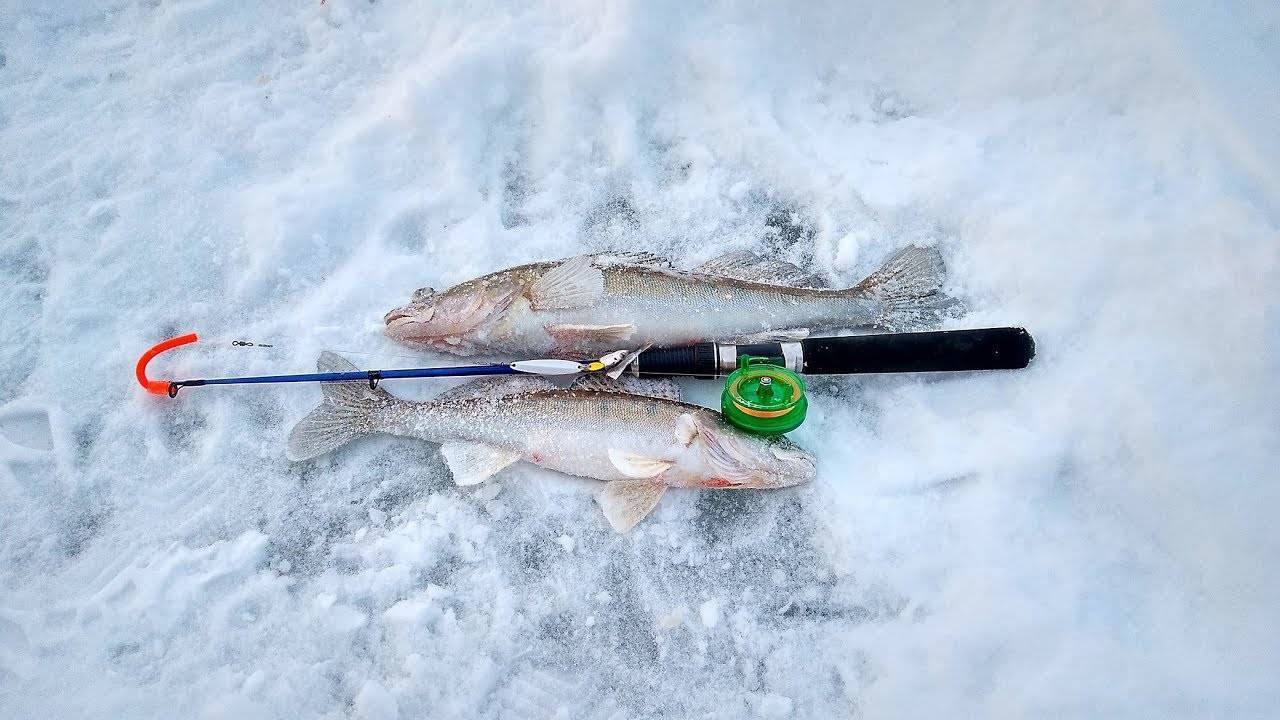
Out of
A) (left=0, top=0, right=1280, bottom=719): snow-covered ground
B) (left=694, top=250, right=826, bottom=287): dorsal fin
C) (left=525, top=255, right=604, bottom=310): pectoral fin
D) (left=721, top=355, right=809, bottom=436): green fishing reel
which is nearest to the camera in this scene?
(left=0, top=0, right=1280, bottom=719): snow-covered ground

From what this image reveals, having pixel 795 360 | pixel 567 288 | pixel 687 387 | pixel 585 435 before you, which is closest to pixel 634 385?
pixel 687 387

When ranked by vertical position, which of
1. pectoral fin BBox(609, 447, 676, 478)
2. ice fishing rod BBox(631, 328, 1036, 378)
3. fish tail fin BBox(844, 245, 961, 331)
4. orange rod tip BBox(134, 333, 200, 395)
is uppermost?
fish tail fin BBox(844, 245, 961, 331)

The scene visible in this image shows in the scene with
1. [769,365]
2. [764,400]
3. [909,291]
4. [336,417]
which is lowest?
[336,417]

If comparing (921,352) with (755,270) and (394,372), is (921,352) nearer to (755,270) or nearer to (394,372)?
(755,270)

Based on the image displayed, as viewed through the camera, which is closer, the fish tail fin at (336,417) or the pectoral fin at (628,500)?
the pectoral fin at (628,500)

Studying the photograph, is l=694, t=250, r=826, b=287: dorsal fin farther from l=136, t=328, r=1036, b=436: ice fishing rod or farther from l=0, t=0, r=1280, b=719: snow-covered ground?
l=136, t=328, r=1036, b=436: ice fishing rod

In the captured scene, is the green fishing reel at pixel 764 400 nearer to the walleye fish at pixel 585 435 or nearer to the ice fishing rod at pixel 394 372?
the walleye fish at pixel 585 435

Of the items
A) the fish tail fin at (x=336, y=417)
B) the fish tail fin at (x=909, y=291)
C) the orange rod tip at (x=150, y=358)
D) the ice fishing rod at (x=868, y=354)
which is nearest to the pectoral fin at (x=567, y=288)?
the ice fishing rod at (x=868, y=354)

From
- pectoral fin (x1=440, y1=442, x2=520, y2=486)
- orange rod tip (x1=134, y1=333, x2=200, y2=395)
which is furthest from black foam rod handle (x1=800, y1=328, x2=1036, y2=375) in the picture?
orange rod tip (x1=134, y1=333, x2=200, y2=395)
